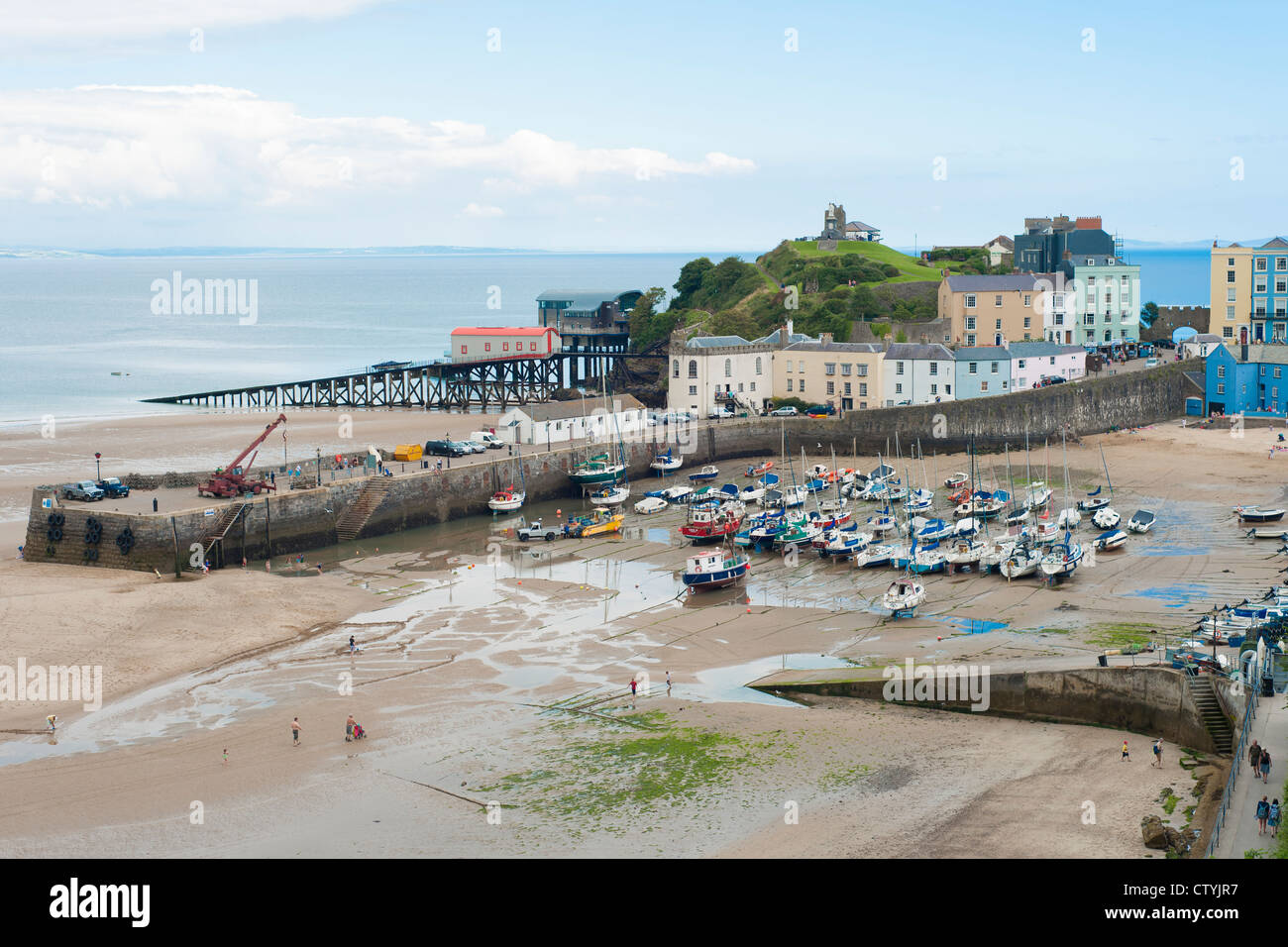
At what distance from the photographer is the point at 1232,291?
72812 millimetres

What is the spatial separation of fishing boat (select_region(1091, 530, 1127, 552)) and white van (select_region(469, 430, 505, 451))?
79.2 feet

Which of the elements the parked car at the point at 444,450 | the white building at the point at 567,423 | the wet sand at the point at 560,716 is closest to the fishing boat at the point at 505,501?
the parked car at the point at 444,450

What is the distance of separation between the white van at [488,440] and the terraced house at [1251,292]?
39.1 m

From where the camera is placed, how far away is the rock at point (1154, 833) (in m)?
19.6

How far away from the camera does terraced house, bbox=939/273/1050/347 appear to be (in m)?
70.9

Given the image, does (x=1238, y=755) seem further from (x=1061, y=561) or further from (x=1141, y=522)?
(x=1141, y=522)

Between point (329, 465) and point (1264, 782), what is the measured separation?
3606 cm

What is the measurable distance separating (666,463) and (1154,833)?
37.0m

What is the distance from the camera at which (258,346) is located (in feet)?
403

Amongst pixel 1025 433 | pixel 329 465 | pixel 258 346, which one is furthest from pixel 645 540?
pixel 258 346

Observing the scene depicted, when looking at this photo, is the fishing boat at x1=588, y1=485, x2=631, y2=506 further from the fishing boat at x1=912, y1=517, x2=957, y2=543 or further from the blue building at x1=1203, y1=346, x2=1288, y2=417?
the blue building at x1=1203, y1=346, x2=1288, y2=417

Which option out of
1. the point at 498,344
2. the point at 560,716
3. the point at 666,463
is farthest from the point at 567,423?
the point at 560,716

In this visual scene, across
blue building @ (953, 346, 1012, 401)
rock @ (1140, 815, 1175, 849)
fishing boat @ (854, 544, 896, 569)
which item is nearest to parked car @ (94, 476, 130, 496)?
fishing boat @ (854, 544, 896, 569)

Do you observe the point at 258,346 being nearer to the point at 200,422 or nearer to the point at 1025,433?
the point at 200,422
